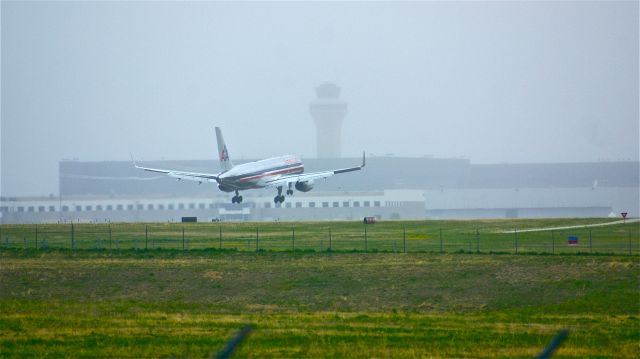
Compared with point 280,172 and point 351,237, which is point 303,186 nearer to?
point 280,172

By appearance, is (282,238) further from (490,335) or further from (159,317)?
(490,335)

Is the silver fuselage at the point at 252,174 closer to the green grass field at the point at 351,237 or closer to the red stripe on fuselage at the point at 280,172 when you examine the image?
the red stripe on fuselage at the point at 280,172

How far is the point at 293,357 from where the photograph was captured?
3209 cm

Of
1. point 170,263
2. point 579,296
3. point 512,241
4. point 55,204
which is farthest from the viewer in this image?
point 55,204

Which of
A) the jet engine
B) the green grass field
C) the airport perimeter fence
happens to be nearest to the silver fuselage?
A: the jet engine

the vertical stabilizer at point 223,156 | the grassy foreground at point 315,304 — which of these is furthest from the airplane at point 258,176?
the grassy foreground at point 315,304

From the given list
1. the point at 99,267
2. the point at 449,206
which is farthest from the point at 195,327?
the point at 449,206

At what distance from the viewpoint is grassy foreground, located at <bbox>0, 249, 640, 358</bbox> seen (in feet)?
114

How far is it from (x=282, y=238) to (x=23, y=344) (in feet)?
183

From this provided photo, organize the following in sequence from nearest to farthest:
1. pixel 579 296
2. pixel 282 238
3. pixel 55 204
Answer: pixel 579 296
pixel 282 238
pixel 55 204

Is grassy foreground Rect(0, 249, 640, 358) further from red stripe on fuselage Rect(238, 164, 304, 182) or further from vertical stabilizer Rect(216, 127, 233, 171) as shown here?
vertical stabilizer Rect(216, 127, 233, 171)

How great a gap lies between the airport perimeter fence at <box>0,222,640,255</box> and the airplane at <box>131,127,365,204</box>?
13717mm

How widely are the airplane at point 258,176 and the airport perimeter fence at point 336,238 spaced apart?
1372 centimetres

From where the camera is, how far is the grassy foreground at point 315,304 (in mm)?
34781
